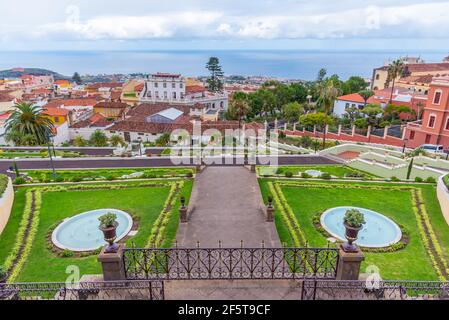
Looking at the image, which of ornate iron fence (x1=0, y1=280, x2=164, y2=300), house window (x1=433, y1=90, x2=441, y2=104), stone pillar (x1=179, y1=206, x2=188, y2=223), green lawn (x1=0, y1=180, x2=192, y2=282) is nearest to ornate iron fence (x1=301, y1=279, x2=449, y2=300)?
ornate iron fence (x1=0, y1=280, x2=164, y2=300)

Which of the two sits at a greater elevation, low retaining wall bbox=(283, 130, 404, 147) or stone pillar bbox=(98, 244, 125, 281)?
stone pillar bbox=(98, 244, 125, 281)

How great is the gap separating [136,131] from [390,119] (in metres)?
35.0

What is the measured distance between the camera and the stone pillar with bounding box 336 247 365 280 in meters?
7.82

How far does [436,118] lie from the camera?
3139 centimetres

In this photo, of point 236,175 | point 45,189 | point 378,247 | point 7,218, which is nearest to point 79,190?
point 45,189

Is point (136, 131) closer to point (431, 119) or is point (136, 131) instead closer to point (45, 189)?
point (45, 189)

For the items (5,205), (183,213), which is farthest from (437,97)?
(5,205)

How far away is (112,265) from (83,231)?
656 cm

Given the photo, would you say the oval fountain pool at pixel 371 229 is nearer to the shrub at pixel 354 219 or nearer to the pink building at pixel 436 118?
the shrub at pixel 354 219

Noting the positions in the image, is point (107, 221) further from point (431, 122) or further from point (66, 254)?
point (431, 122)

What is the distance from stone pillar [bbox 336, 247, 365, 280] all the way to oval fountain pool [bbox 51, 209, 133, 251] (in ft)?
28.9

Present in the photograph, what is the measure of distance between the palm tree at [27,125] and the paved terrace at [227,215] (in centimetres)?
2106

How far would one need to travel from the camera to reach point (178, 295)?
7.92 m

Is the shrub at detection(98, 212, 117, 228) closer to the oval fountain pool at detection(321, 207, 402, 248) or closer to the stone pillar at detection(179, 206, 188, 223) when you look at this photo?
the stone pillar at detection(179, 206, 188, 223)
